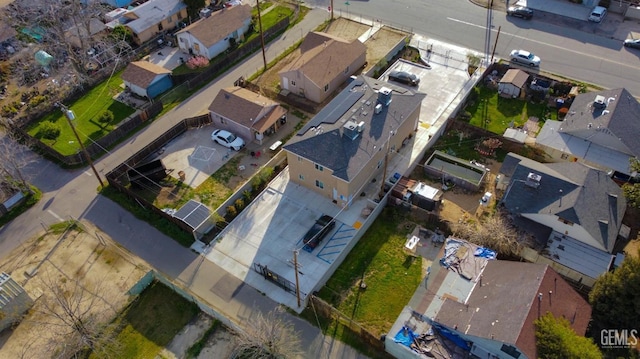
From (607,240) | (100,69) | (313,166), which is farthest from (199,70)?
(607,240)

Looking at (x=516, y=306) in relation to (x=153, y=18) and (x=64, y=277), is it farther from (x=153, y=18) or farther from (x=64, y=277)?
(x=153, y=18)

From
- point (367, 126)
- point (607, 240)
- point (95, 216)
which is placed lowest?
point (95, 216)

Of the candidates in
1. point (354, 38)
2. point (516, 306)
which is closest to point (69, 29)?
point (354, 38)

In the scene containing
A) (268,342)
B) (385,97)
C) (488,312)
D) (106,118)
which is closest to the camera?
(268,342)

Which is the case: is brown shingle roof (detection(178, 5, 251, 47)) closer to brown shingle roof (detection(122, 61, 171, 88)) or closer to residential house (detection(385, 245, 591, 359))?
brown shingle roof (detection(122, 61, 171, 88))

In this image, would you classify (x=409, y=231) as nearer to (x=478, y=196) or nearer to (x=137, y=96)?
(x=478, y=196)

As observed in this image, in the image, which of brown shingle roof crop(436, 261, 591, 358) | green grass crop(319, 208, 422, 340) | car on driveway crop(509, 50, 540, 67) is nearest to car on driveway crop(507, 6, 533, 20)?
car on driveway crop(509, 50, 540, 67)
